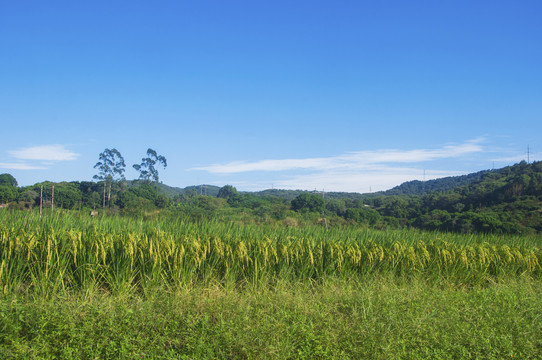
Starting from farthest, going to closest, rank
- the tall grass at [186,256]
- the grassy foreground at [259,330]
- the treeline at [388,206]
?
the treeline at [388,206] < the tall grass at [186,256] < the grassy foreground at [259,330]

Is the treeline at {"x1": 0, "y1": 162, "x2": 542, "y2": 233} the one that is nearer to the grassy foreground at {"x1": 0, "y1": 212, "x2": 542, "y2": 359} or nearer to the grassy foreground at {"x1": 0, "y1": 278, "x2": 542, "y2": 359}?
the grassy foreground at {"x1": 0, "y1": 212, "x2": 542, "y2": 359}

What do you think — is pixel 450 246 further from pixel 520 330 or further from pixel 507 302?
pixel 520 330

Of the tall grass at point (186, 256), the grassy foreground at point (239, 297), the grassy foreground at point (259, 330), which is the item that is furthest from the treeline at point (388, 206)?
the grassy foreground at point (259, 330)

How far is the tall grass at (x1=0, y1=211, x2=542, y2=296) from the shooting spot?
469cm

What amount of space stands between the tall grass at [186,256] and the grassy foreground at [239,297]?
0.02 meters

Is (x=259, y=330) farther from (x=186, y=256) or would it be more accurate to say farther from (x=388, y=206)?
(x=388, y=206)

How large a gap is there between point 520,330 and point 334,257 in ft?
9.06

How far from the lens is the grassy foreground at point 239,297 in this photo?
10.5 ft

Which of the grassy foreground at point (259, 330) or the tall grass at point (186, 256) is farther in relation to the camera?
the tall grass at point (186, 256)

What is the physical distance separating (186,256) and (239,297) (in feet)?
3.57

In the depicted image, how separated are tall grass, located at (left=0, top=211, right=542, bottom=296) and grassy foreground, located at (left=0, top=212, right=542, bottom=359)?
0.08 ft

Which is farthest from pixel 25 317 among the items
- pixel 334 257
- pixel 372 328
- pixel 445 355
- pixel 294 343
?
pixel 334 257

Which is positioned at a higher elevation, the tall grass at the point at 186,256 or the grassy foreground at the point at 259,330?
the tall grass at the point at 186,256

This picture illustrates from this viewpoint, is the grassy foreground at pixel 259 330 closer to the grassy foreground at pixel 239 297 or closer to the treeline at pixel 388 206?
the grassy foreground at pixel 239 297
